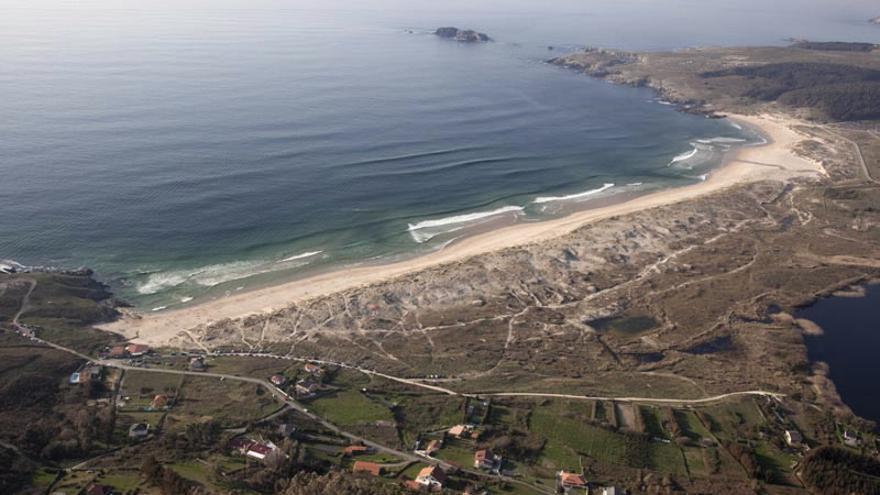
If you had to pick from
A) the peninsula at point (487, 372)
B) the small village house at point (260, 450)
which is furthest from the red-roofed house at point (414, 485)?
the small village house at point (260, 450)

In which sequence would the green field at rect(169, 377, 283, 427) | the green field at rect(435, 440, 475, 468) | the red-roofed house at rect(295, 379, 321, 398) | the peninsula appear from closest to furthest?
the peninsula < the green field at rect(435, 440, 475, 468) < the green field at rect(169, 377, 283, 427) < the red-roofed house at rect(295, 379, 321, 398)

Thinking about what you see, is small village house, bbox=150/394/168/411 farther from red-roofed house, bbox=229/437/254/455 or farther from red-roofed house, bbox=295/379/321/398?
red-roofed house, bbox=295/379/321/398

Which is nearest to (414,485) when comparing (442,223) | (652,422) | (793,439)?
(652,422)

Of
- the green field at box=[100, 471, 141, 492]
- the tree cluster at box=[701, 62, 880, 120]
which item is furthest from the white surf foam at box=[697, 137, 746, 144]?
the green field at box=[100, 471, 141, 492]

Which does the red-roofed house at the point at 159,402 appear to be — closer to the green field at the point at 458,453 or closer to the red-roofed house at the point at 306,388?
the red-roofed house at the point at 306,388

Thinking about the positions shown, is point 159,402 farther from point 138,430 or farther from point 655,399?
point 655,399

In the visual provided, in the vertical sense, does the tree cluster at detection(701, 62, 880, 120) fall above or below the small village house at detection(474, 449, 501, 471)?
above
